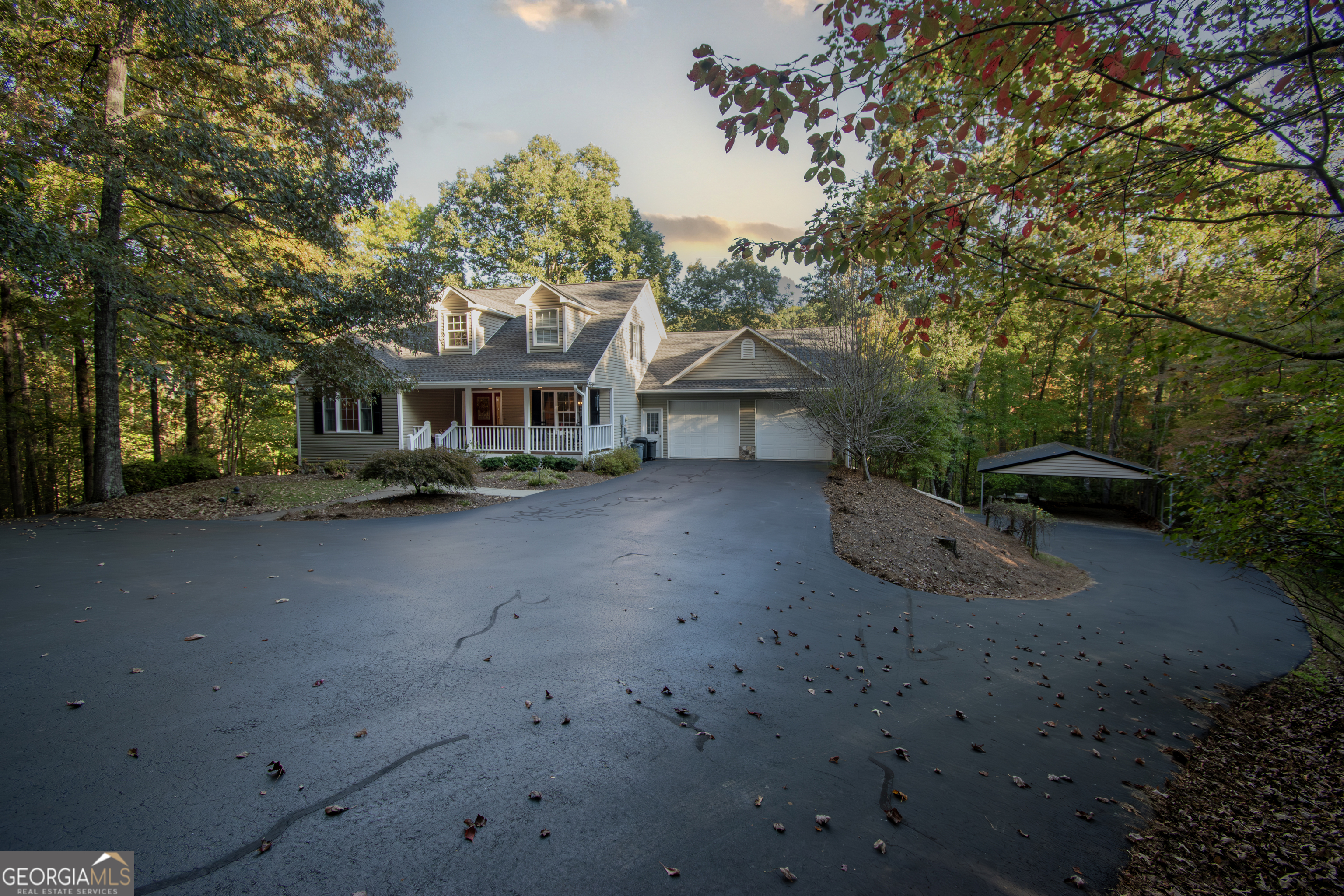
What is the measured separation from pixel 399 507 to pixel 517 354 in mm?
9388

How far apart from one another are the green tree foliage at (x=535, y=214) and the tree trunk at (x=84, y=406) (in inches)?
758

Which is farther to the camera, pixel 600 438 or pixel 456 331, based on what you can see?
pixel 456 331

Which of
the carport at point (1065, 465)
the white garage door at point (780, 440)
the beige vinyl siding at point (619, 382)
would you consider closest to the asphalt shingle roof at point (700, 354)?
the beige vinyl siding at point (619, 382)

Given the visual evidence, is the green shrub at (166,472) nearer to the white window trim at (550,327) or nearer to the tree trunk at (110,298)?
the tree trunk at (110,298)

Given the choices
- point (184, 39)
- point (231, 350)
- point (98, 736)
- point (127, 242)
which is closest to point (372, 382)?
point (231, 350)

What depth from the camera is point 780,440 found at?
20938 millimetres

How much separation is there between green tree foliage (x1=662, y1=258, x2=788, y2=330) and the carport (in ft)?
75.0

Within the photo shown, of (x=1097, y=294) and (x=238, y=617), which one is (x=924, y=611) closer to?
(x=1097, y=294)

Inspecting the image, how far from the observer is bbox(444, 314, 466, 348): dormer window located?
1962 centimetres

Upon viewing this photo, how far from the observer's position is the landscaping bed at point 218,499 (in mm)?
10320

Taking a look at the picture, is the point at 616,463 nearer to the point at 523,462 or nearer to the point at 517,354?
the point at 523,462

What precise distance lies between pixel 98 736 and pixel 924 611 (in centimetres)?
671

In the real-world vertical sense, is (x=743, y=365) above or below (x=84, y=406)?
above

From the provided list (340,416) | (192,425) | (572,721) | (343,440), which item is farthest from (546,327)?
(572,721)
